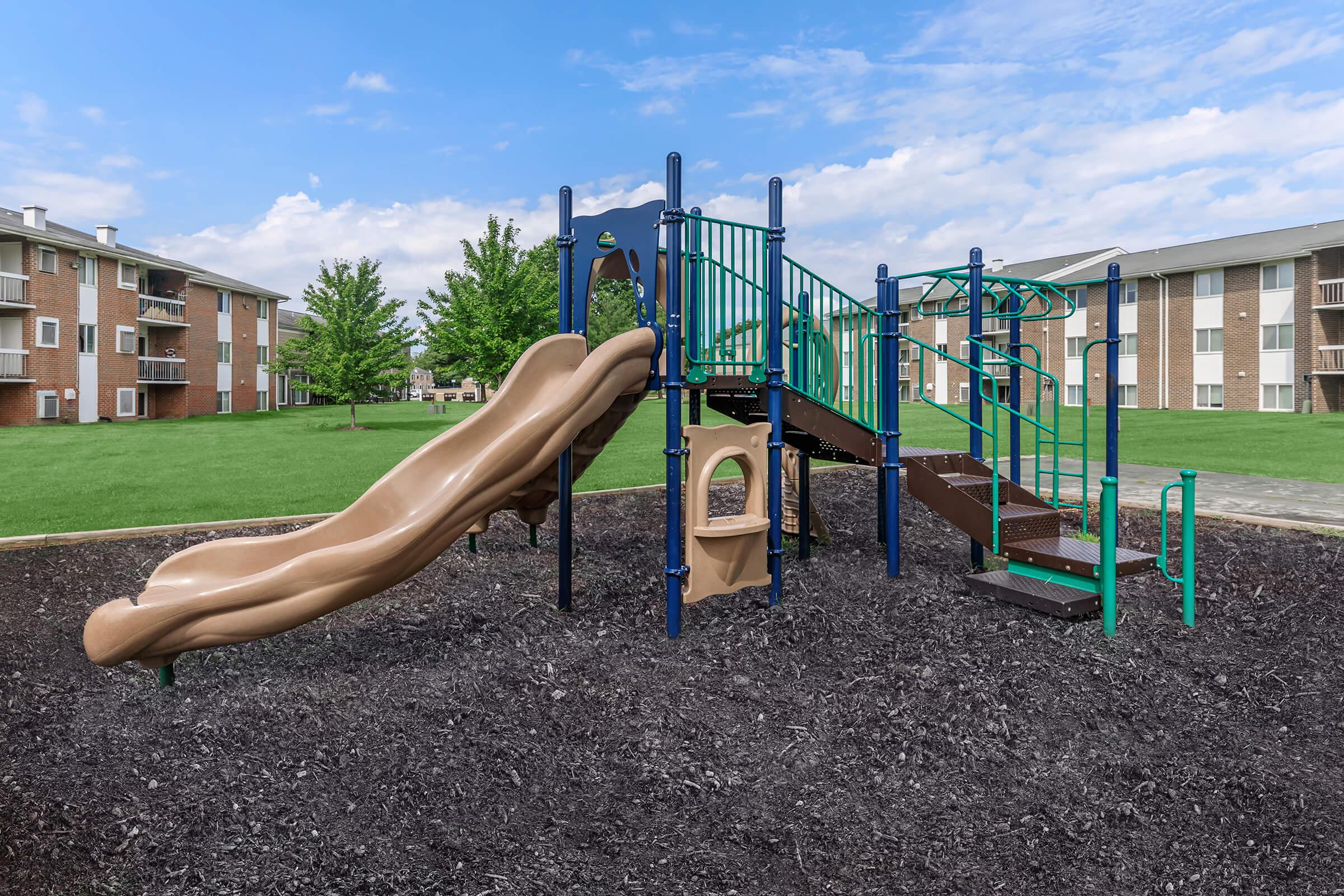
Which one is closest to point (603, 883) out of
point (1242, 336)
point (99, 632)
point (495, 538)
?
point (99, 632)

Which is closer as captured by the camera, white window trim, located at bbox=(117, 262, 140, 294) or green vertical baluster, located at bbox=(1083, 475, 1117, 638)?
green vertical baluster, located at bbox=(1083, 475, 1117, 638)

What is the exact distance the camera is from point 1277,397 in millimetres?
36844

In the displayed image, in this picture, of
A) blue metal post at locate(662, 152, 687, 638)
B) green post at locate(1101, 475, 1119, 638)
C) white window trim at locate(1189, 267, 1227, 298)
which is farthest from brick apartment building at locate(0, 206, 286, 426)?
white window trim at locate(1189, 267, 1227, 298)

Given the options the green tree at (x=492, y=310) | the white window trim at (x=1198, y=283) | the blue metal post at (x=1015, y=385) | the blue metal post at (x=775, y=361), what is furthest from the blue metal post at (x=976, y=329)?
the white window trim at (x=1198, y=283)

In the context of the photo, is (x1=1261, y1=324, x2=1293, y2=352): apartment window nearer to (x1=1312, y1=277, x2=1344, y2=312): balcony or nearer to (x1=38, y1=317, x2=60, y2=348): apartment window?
(x1=1312, y1=277, x2=1344, y2=312): balcony

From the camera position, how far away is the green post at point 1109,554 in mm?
5672

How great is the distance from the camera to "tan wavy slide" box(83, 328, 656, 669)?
5.03 metres

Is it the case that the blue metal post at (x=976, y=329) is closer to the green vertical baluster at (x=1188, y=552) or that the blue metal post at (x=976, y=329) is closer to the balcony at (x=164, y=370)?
the green vertical baluster at (x=1188, y=552)

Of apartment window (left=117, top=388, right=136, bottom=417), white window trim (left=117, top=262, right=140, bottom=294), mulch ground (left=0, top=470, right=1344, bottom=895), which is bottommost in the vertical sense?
mulch ground (left=0, top=470, right=1344, bottom=895)

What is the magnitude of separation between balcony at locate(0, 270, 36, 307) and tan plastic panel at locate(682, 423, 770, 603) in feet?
116

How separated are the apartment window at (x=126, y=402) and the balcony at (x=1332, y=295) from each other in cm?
5217

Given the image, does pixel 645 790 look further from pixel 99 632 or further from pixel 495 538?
pixel 495 538

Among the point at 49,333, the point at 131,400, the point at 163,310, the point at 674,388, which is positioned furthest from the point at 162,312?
the point at 674,388

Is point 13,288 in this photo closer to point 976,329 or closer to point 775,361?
point 775,361
